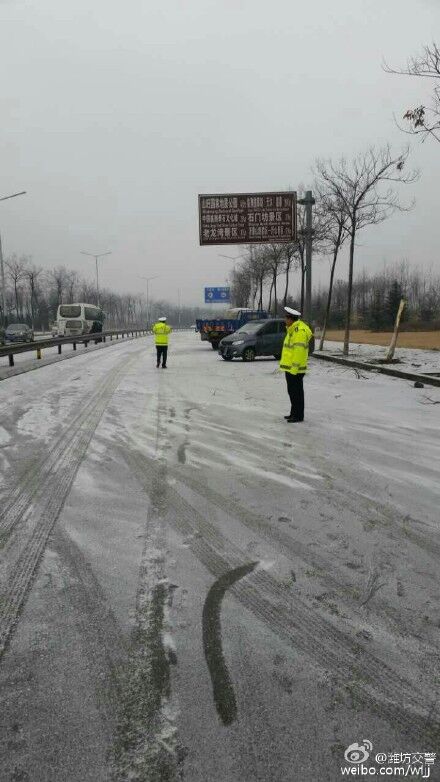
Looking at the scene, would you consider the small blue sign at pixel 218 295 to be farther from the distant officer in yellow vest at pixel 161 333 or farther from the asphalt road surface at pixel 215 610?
the asphalt road surface at pixel 215 610

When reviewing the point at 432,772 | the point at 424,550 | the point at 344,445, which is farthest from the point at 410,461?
the point at 432,772

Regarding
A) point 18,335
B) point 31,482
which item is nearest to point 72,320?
point 18,335

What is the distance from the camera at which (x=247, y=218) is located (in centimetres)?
2306

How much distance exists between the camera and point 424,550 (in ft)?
11.2

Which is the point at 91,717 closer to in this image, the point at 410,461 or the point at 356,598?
the point at 356,598

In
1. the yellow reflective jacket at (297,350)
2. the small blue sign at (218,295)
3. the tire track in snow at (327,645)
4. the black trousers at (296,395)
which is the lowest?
the tire track in snow at (327,645)

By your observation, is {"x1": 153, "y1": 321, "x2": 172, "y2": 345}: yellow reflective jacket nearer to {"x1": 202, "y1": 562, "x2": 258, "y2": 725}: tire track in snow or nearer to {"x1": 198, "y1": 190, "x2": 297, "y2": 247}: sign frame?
{"x1": 198, "y1": 190, "x2": 297, "y2": 247}: sign frame

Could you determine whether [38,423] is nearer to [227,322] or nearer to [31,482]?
[31,482]

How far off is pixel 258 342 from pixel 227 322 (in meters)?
6.54

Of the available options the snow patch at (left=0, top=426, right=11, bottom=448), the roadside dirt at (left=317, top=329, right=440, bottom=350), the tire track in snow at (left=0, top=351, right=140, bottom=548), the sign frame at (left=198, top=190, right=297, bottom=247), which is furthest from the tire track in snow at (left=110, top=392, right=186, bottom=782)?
the roadside dirt at (left=317, top=329, right=440, bottom=350)

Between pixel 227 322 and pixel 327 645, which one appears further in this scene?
pixel 227 322

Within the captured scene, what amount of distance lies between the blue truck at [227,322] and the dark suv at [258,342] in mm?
5629

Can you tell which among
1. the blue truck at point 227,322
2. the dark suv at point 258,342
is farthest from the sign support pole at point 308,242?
the blue truck at point 227,322

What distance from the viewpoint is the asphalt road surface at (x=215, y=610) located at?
191 cm
